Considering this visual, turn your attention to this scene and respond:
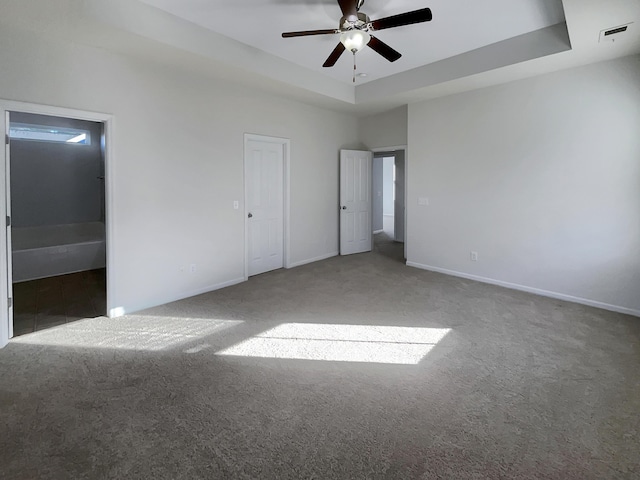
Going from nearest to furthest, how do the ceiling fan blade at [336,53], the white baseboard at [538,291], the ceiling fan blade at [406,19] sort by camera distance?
the ceiling fan blade at [406,19]
the ceiling fan blade at [336,53]
the white baseboard at [538,291]

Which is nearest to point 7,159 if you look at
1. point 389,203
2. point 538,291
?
point 538,291

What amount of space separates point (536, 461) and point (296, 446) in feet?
3.93

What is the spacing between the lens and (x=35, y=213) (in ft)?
19.0

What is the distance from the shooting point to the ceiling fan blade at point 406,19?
2.48m

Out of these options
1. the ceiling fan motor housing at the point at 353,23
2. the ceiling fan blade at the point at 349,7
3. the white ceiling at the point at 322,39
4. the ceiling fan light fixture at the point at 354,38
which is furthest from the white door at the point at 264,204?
the ceiling fan blade at the point at 349,7

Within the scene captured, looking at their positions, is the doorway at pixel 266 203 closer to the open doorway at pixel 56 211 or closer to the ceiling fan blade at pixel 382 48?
the open doorway at pixel 56 211

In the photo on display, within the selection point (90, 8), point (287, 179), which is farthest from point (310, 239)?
point (90, 8)

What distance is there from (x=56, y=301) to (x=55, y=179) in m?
3.13

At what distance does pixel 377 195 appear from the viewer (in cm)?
961

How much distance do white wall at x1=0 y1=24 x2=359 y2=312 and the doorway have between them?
181mm

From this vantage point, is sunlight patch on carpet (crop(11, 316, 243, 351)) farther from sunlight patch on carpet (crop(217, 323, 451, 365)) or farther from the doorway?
the doorway

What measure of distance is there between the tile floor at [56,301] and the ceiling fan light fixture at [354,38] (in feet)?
12.1

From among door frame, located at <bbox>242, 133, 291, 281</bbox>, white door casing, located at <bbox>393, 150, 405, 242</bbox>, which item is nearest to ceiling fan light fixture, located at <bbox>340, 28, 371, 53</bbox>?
door frame, located at <bbox>242, 133, 291, 281</bbox>

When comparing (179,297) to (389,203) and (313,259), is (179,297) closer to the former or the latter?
(313,259)
